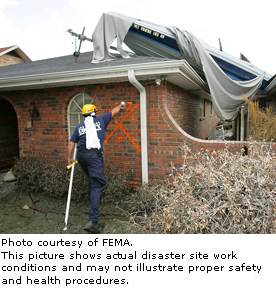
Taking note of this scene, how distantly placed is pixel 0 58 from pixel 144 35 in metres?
18.5

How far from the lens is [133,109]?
17.6ft

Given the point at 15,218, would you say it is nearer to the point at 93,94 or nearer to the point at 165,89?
the point at 93,94

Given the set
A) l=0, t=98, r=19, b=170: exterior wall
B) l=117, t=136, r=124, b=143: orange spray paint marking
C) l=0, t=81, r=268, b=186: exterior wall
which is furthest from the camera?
l=0, t=98, r=19, b=170: exterior wall

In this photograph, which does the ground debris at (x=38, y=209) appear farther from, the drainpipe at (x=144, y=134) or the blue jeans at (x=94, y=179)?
the drainpipe at (x=144, y=134)

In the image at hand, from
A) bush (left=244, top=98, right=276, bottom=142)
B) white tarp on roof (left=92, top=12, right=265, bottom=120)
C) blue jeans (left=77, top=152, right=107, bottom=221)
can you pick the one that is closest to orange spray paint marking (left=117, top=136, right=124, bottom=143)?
blue jeans (left=77, top=152, right=107, bottom=221)

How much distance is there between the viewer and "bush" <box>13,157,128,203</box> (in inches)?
190

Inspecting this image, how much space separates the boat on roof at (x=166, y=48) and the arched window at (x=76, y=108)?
2.13 meters

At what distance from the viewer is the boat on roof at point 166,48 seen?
6.27 m

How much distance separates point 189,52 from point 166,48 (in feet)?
2.32

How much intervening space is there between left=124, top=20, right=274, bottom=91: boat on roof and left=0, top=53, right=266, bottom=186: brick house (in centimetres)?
105

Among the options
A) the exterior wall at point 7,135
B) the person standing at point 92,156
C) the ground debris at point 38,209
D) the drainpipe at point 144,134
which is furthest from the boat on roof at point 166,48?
the ground debris at point 38,209

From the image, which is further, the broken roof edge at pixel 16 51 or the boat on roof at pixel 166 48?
the broken roof edge at pixel 16 51

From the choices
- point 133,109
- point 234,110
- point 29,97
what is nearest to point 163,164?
point 133,109

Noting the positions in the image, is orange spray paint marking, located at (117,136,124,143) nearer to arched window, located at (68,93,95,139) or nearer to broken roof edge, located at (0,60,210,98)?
arched window, located at (68,93,95,139)
